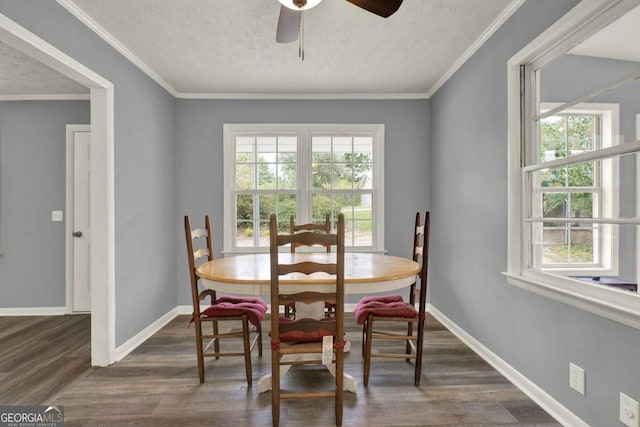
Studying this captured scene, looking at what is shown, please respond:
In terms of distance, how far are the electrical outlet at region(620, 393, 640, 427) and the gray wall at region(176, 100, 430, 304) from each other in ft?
7.90

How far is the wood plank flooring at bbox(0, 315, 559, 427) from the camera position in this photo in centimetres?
183

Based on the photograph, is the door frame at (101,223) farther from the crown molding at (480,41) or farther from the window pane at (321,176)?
the crown molding at (480,41)

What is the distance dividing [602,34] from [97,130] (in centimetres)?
316

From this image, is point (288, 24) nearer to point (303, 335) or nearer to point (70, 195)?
point (303, 335)

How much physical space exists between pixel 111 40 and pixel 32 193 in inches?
86.7

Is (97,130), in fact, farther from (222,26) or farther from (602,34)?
(602,34)

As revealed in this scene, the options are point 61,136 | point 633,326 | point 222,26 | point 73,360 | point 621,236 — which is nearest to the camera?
point 633,326

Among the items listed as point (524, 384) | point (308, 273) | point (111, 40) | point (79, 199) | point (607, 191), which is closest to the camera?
point (607, 191)

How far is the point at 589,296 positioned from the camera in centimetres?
160

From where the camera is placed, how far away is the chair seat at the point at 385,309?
215cm

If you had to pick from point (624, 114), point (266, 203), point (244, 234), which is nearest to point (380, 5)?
point (624, 114)

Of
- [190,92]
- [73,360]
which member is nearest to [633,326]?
[73,360]

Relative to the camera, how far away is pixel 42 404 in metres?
1.99

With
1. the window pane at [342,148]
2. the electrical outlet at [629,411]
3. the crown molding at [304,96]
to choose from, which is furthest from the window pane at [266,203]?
the electrical outlet at [629,411]
